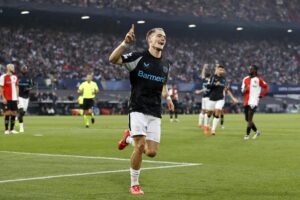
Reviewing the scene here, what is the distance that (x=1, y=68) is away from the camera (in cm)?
5300

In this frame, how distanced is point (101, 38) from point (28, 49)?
34.9ft

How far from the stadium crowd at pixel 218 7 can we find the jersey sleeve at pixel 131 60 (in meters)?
53.4

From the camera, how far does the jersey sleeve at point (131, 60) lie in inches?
377

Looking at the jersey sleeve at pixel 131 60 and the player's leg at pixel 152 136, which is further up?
the jersey sleeve at pixel 131 60

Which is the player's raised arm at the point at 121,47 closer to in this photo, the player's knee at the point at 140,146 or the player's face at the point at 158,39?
the player's face at the point at 158,39

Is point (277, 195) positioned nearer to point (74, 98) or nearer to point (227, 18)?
point (74, 98)

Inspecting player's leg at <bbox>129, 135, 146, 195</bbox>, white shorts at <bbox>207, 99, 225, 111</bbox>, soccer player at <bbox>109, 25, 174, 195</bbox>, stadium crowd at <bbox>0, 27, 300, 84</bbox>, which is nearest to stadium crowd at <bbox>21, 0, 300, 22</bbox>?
stadium crowd at <bbox>0, 27, 300, 84</bbox>

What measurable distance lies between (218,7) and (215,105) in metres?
51.9

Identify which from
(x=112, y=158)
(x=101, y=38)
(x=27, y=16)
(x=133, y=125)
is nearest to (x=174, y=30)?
(x=101, y=38)

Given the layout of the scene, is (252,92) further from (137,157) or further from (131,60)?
(137,157)

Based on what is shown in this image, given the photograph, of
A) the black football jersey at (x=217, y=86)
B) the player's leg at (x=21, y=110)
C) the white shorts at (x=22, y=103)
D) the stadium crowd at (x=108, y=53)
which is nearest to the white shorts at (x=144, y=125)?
the black football jersey at (x=217, y=86)

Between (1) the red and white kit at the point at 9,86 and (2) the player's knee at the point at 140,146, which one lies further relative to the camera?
(1) the red and white kit at the point at 9,86

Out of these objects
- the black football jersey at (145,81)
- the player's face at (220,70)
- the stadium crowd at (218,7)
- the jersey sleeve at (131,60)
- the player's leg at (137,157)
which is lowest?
the player's leg at (137,157)

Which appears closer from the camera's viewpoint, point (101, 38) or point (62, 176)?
point (62, 176)
